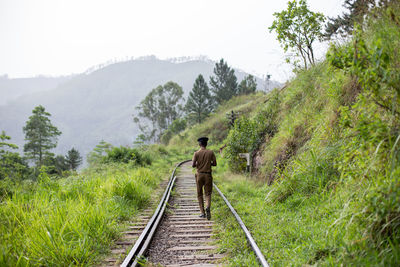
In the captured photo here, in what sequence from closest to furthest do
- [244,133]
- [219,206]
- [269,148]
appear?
[219,206] < [269,148] < [244,133]

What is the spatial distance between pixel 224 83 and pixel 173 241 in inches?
2057

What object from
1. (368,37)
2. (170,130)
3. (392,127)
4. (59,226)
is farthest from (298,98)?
(170,130)

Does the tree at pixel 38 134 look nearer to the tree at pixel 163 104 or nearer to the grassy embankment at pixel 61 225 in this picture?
the tree at pixel 163 104

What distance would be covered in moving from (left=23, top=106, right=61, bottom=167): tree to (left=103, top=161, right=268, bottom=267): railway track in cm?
4418

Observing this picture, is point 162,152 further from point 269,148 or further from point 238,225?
point 238,225

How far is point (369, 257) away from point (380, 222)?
432mm

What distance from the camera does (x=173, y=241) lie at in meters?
4.89

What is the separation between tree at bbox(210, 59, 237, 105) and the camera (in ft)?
176

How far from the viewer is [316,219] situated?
4.54 meters

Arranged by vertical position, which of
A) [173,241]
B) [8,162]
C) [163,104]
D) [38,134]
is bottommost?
[173,241]

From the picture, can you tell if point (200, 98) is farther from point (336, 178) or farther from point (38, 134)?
point (336, 178)

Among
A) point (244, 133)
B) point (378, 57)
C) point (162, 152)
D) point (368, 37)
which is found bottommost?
point (162, 152)

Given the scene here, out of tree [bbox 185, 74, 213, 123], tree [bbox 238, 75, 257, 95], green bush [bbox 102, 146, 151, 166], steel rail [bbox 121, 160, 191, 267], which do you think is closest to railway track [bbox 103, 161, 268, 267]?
steel rail [bbox 121, 160, 191, 267]

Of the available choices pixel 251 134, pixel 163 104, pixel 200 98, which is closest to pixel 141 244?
pixel 251 134
